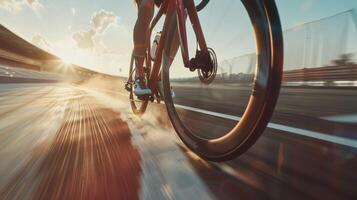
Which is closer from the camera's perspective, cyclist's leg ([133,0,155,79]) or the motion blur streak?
the motion blur streak

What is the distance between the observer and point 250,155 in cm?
220

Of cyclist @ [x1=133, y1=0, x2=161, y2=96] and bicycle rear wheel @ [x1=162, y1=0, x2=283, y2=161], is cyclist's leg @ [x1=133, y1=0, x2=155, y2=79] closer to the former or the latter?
cyclist @ [x1=133, y1=0, x2=161, y2=96]

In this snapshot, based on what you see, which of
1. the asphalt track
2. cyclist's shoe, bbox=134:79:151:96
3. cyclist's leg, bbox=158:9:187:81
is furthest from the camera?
cyclist's shoe, bbox=134:79:151:96

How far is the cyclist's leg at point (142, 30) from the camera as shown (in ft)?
11.8

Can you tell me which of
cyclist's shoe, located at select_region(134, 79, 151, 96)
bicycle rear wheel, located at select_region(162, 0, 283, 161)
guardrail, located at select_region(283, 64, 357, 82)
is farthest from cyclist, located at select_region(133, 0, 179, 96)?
guardrail, located at select_region(283, 64, 357, 82)

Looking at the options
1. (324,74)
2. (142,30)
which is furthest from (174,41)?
(324,74)

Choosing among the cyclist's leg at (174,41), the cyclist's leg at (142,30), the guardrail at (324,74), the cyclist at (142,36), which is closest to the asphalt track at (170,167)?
the cyclist's leg at (174,41)

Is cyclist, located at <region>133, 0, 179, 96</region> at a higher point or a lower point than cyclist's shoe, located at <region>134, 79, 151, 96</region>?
higher

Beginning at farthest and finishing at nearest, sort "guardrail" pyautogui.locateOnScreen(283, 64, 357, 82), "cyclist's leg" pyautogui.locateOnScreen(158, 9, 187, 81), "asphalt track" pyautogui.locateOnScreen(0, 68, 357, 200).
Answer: "guardrail" pyautogui.locateOnScreen(283, 64, 357, 82), "cyclist's leg" pyautogui.locateOnScreen(158, 9, 187, 81), "asphalt track" pyautogui.locateOnScreen(0, 68, 357, 200)

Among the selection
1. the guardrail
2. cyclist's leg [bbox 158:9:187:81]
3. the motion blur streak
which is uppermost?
cyclist's leg [bbox 158:9:187:81]

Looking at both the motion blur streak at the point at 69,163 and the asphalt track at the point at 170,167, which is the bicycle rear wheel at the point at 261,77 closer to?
the asphalt track at the point at 170,167

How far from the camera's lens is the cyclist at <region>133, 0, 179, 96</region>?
3.59m

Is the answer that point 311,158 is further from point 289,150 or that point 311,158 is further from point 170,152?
point 170,152

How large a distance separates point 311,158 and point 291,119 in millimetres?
1807
